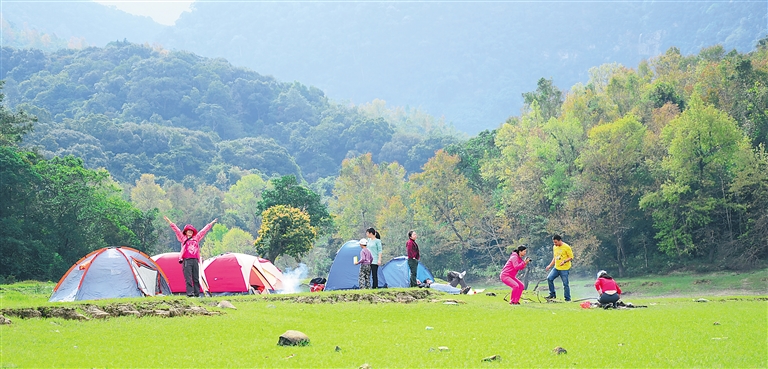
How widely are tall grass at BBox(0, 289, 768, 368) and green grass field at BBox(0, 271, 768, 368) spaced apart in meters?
0.02

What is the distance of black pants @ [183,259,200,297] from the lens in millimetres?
19891

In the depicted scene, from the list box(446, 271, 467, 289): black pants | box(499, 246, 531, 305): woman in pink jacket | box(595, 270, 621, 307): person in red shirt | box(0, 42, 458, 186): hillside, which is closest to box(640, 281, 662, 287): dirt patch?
box(446, 271, 467, 289): black pants

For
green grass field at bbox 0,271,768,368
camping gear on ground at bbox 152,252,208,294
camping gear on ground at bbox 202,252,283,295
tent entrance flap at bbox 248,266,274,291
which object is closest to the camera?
green grass field at bbox 0,271,768,368

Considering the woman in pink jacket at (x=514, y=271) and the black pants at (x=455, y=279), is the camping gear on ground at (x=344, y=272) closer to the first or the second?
the black pants at (x=455, y=279)

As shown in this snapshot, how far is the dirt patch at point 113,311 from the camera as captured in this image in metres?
13.3

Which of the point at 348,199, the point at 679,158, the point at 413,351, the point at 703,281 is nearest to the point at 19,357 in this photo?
the point at 413,351

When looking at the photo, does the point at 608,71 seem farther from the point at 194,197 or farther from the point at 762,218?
the point at 194,197

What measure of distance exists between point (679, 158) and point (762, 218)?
5700 mm

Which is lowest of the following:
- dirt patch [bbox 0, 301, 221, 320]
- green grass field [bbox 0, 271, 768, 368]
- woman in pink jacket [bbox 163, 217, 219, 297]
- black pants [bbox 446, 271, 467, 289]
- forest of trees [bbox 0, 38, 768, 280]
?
green grass field [bbox 0, 271, 768, 368]

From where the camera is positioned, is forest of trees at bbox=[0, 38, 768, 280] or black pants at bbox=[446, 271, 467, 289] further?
forest of trees at bbox=[0, 38, 768, 280]

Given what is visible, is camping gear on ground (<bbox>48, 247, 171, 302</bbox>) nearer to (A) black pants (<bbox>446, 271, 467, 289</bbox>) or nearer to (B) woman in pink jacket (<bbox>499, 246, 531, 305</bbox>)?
(B) woman in pink jacket (<bbox>499, 246, 531, 305</bbox>)

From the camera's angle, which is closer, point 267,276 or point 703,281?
point 267,276

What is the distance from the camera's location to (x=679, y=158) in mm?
42812

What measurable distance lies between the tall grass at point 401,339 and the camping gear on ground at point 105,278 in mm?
6740
